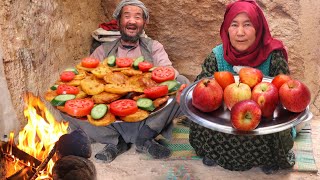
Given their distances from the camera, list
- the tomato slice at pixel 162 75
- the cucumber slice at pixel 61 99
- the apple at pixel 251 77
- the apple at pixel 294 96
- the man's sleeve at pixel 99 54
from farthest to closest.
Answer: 1. the man's sleeve at pixel 99 54
2. the tomato slice at pixel 162 75
3. the cucumber slice at pixel 61 99
4. the apple at pixel 251 77
5. the apple at pixel 294 96

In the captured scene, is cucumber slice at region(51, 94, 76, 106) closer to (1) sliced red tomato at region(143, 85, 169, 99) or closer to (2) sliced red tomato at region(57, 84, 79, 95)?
(2) sliced red tomato at region(57, 84, 79, 95)

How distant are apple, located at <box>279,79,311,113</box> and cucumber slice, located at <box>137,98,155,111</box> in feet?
2.87

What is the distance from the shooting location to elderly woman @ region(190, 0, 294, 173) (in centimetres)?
312

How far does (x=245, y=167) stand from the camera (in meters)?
3.34

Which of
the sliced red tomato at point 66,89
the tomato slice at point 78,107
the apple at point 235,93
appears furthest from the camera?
the sliced red tomato at point 66,89

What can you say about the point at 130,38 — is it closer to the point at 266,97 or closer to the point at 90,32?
the point at 90,32

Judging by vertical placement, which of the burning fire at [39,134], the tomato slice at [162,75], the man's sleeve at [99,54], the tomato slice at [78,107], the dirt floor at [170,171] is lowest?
the dirt floor at [170,171]

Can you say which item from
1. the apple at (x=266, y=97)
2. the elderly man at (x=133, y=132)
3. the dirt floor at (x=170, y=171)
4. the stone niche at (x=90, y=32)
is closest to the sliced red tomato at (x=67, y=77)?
the elderly man at (x=133, y=132)

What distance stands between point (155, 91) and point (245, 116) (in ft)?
2.84

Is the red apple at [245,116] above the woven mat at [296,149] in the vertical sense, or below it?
above

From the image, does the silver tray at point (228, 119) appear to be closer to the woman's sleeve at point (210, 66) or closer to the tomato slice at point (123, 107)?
the tomato slice at point (123, 107)

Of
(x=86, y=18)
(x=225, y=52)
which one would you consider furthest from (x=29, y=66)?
(x=225, y=52)

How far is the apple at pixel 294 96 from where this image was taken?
243 cm

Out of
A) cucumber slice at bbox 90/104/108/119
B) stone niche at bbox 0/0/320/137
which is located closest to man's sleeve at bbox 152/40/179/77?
stone niche at bbox 0/0/320/137
